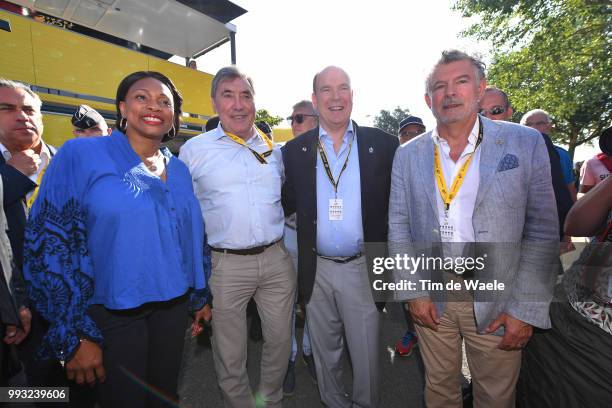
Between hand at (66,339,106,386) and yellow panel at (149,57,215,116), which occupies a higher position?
yellow panel at (149,57,215,116)

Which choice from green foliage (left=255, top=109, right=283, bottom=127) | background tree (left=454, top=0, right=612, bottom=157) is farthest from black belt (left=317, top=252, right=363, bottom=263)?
green foliage (left=255, top=109, right=283, bottom=127)

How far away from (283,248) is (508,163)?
67.6 inches

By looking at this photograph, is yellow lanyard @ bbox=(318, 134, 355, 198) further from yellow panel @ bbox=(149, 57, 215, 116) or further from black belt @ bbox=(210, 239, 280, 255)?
yellow panel @ bbox=(149, 57, 215, 116)

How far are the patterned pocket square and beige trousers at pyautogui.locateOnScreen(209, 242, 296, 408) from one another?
1.67 meters

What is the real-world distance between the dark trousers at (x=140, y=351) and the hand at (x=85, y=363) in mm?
56

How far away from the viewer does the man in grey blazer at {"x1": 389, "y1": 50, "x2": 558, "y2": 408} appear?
72.3 inches

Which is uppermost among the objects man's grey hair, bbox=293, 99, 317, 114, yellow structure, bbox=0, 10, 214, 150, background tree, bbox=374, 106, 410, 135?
background tree, bbox=374, 106, 410, 135

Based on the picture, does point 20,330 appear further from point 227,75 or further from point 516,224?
point 516,224

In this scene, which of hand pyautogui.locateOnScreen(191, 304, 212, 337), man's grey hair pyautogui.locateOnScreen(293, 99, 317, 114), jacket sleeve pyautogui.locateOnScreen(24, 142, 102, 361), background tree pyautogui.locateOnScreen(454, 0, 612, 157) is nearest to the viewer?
jacket sleeve pyautogui.locateOnScreen(24, 142, 102, 361)

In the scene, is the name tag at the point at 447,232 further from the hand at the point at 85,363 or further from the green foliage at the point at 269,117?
the green foliage at the point at 269,117

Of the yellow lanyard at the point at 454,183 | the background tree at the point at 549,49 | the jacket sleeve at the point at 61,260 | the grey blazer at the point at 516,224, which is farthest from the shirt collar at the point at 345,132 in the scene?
the background tree at the point at 549,49

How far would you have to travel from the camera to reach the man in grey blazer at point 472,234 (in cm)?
184

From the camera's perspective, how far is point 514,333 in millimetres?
1826

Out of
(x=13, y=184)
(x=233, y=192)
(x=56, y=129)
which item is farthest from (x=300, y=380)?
(x=56, y=129)
